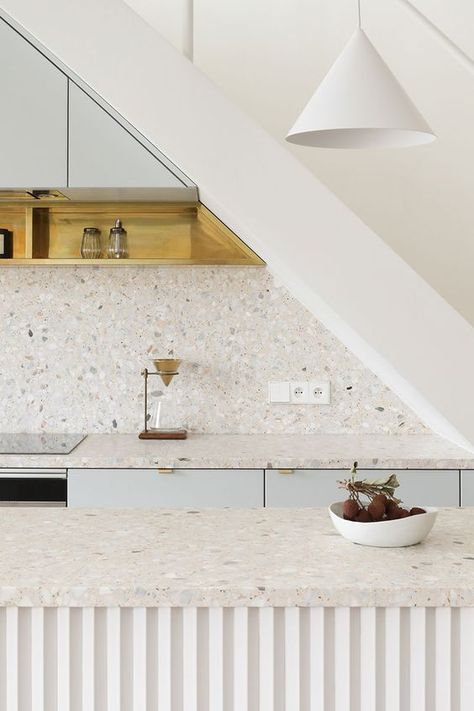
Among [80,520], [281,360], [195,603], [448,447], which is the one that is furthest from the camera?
[281,360]

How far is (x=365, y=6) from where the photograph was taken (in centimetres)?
363

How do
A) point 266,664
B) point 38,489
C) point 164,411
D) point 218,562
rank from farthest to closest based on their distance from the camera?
point 164,411
point 38,489
point 218,562
point 266,664

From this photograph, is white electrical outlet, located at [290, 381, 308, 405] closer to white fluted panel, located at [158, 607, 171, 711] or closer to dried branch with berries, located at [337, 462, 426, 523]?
dried branch with berries, located at [337, 462, 426, 523]

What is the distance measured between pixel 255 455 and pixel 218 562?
142 cm

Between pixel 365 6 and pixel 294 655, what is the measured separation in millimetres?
3016

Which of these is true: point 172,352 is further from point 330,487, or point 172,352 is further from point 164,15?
point 164,15

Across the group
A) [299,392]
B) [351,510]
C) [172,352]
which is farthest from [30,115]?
[351,510]

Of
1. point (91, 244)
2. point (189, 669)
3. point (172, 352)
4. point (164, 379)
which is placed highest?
point (91, 244)

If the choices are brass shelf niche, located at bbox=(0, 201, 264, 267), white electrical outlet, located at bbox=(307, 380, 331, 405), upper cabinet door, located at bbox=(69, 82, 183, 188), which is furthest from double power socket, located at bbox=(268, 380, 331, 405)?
upper cabinet door, located at bbox=(69, 82, 183, 188)

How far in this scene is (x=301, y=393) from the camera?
3.60m

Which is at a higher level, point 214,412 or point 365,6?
point 365,6

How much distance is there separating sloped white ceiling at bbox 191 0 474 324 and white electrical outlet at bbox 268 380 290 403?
773 millimetres

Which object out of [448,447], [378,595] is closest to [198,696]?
[378,595]

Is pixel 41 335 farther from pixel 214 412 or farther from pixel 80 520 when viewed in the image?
pixel 80 520
